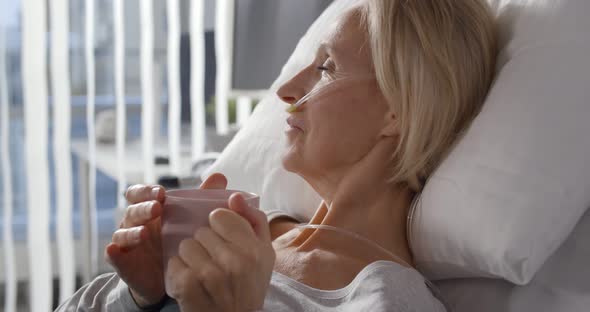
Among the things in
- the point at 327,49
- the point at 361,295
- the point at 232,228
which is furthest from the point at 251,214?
the point at 327,49

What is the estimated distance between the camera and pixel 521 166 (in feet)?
3.10

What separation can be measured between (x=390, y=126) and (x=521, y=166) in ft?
0.75

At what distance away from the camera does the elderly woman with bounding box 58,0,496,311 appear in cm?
95

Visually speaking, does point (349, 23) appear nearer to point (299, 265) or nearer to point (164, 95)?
point (299, 265)

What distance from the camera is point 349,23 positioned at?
45.1 inches

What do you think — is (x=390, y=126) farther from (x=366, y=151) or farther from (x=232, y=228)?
(x=232, y=228)

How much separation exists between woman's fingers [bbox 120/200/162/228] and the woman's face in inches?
13.5

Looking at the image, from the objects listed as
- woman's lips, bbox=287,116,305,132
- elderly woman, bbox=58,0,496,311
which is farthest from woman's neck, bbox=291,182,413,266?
woman's lips, bbox=287,116,305,132

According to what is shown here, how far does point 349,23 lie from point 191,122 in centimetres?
192

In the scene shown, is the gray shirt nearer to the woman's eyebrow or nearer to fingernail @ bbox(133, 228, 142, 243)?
fingernail @ bbox(133, 228, 142, 243)

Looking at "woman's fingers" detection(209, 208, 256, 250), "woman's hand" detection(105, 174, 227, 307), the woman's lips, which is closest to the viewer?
"woman's fingers" detection(209, 208, 256, 250)

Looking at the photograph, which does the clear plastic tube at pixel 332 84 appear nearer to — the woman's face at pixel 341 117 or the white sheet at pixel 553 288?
the woman's face at pixel 341 117

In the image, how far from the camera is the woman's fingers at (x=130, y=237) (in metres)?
0.82

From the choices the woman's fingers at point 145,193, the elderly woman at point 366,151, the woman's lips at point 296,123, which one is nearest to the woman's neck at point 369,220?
the elderly woman at point 366,151
